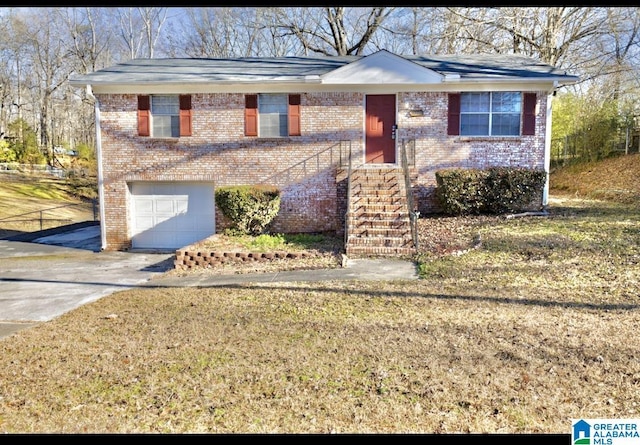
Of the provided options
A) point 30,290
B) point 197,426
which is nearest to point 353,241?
point 30,290

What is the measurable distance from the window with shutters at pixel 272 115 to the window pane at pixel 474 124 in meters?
4.59

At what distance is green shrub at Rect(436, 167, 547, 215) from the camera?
Result: 1205 centimetres

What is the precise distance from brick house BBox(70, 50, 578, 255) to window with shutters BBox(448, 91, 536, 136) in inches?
1.1

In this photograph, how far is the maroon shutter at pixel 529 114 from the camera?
493 inches

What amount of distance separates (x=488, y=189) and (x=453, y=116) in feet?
7.39

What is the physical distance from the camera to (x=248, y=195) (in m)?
11.9

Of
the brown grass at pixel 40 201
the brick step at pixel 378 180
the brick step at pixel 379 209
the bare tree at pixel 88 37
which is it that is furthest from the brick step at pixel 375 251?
the bare tree at pixel 88 37

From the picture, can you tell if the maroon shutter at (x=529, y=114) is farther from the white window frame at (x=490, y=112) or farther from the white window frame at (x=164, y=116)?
the white window frame at (x=164, y=116)

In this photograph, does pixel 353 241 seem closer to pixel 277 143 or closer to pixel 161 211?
pixel 277 143

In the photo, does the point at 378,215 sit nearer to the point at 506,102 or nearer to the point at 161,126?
the point at 506,102

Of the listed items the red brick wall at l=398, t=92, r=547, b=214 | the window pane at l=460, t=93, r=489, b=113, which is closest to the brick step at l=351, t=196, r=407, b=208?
the red brick wall at l=398, t=92, r=547, b=214

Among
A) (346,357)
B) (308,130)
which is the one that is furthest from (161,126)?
(346,357)

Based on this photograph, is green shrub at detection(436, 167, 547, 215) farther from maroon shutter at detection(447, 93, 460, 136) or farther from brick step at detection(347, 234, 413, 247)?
brick step at detection(347, 234, 413, 247)

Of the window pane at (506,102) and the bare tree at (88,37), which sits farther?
the bare tree at (88,37)
